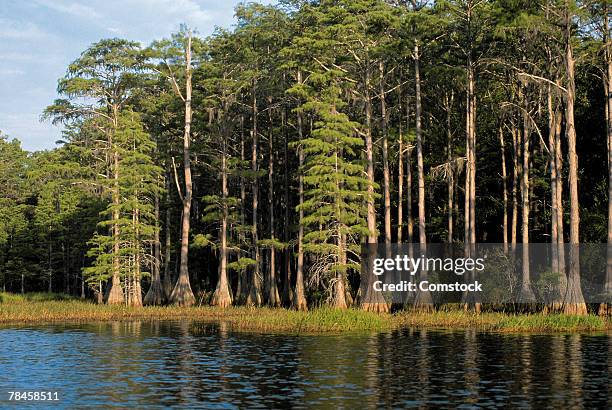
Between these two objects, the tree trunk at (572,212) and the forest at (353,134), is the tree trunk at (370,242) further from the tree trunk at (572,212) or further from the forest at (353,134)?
the tree trunk at (572,212)

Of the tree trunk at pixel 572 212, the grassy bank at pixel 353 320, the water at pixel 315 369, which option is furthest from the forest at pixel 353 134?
the water at pixel 315 369

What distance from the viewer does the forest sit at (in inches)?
1773

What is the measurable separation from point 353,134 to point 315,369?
94.5 feet

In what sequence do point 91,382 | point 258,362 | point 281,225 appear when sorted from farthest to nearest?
point 281,225 → point 258,362 → point 91,382

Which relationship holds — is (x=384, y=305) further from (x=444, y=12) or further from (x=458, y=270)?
(x=444, y=12)

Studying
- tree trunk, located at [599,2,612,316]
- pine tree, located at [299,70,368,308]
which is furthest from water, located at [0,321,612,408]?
pine tree, located at [299,70,368,308]

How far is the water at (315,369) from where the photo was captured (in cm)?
1991

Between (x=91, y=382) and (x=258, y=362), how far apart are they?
19.5 ft

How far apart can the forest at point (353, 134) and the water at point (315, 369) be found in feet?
40.1

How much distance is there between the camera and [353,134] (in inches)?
2042

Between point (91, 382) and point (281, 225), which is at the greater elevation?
point (281, 225)

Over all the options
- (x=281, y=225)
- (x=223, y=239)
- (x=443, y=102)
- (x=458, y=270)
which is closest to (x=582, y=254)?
(x=458, y=270)

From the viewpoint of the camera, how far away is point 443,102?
5666cm

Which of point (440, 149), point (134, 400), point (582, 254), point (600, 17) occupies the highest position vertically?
point (600, 17)
